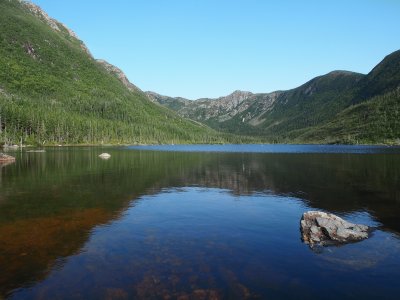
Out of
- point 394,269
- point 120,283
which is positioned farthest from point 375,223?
point 120,283

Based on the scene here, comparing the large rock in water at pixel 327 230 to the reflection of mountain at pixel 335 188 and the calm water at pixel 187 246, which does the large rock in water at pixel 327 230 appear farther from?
the reflection of mountain at pixel 335 188

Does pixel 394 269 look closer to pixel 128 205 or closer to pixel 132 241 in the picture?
pixel 132 241

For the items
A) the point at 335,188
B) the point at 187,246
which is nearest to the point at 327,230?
the point at 187,246

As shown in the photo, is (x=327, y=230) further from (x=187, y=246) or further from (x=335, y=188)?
(x=335, y=188)

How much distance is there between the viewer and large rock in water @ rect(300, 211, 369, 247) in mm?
32625

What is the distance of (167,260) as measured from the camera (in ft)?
89.8

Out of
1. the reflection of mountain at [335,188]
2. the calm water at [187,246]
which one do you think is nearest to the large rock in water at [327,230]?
the calm water at [187,246]

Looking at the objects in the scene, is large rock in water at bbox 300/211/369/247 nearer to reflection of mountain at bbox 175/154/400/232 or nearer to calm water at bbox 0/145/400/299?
calm water at bbox 0/145/400/299

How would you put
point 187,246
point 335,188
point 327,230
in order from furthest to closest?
point 335,188, point 327,230, point 187,246

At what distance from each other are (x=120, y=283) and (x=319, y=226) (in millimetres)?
20664

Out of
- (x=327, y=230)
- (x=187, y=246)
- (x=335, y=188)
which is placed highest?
(x=335, y=188)

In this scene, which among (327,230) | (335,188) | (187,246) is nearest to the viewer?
(187,246)

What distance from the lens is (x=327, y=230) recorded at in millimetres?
33531

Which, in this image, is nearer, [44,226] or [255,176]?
[44,226]
